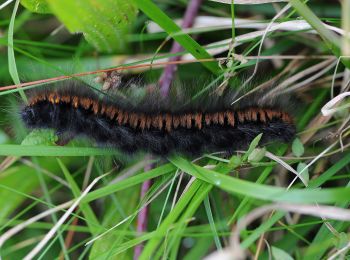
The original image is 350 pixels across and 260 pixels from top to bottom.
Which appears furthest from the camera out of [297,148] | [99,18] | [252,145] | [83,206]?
[83,206]

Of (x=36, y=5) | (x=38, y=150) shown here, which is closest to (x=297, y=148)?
(x=38, y=150)

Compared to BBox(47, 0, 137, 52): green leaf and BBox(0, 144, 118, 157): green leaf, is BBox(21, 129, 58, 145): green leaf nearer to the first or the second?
BBox(0, 144, 118, 157): green leaf

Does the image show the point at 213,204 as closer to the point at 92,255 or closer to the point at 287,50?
the point at 92,255

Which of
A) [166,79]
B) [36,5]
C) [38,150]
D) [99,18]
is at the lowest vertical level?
[38,150]

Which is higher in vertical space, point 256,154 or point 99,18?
point 99,18

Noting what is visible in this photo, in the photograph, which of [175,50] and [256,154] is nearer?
[256,154]

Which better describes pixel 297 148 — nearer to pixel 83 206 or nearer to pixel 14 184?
pixel 83 206

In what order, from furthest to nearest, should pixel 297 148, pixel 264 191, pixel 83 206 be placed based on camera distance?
pixel 83 206, pixel 297 148, pixel 264 191

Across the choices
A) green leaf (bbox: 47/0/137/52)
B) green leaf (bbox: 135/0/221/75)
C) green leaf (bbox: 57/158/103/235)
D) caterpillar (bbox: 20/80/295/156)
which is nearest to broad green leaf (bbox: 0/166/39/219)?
green leaf (bbox: 57/158/103/235)
